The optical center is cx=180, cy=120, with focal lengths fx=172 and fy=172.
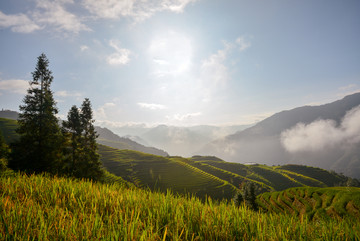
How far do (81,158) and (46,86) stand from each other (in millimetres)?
15362

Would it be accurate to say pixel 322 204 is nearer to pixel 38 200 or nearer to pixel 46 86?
pixel 38 200

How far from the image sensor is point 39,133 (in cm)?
2972

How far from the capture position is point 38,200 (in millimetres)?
3152

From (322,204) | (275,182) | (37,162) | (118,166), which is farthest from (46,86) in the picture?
(275,182)

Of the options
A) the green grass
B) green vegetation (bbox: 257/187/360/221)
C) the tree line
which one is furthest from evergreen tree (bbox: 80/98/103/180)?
the green grass

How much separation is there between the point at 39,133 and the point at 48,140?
1.88 metres

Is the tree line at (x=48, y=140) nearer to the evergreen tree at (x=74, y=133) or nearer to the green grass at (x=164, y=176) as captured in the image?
the evergreen tree at (x=74, y=133)

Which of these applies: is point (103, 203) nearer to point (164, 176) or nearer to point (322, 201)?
point (322, 201)

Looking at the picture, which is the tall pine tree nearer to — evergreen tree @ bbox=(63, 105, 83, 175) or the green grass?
evergreen tree @ bbox=(63, 105, 83, 175)

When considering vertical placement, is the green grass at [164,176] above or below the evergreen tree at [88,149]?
below

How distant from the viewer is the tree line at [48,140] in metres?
28.6

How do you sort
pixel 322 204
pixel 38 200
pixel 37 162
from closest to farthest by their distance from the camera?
pixel 38 200 → pixel 37 162 → pixel 322 204

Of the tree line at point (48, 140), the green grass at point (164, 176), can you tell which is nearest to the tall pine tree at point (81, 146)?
the tree line at point (48, 140)

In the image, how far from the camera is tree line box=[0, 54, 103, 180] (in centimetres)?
2859
